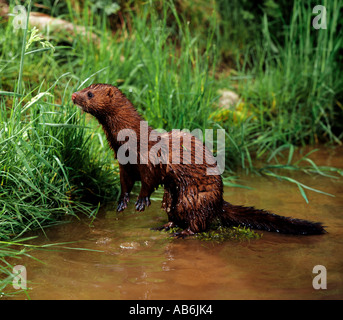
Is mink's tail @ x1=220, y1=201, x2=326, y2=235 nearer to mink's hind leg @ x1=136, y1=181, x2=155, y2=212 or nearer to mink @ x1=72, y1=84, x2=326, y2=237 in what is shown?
mink @ x1=72, y1=84, x2=326, y2=237

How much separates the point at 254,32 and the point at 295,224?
5.22 metres

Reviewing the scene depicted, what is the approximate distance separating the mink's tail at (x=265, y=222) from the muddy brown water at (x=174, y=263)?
0.06m

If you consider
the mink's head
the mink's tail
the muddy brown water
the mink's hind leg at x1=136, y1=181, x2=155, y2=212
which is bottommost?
the muddy brown water

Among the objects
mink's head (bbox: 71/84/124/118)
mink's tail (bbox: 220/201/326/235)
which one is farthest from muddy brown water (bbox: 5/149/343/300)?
mink's head (bbox: 71/84/124/118)

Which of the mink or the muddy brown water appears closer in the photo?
the muddy brown water

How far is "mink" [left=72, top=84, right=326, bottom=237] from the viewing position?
3525 mm

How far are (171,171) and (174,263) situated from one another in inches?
29.7

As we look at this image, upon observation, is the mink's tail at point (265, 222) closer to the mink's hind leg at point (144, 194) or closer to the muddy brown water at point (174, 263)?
the muddy brown water at point (174, 263)

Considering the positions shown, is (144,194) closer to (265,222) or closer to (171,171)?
(171,171)

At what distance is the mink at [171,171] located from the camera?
3.53 meters

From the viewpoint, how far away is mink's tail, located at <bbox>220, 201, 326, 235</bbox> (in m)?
3.54

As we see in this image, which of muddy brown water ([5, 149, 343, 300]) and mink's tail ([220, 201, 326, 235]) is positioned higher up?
mink's tail ([220, 201, 326, 235])
